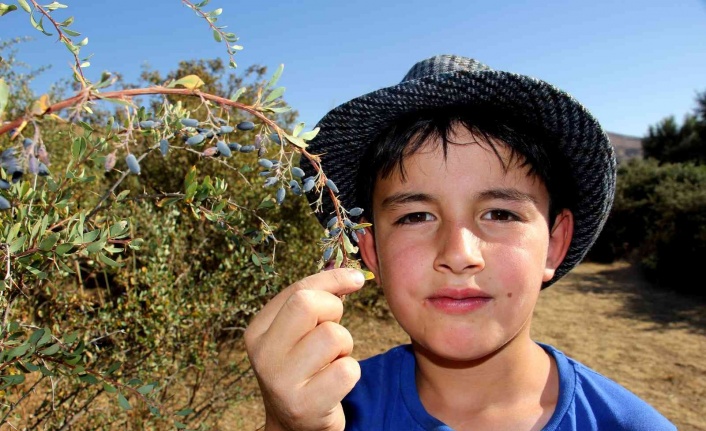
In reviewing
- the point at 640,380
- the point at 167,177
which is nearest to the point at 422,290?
the point at 167,177

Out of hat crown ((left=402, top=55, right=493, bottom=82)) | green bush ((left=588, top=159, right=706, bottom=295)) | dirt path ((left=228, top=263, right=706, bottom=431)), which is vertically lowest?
dirt path ((left=228, top=263, right=706, bottom=431))

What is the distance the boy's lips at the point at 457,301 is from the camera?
1.47m

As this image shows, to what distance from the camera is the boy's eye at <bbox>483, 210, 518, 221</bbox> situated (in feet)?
5.10

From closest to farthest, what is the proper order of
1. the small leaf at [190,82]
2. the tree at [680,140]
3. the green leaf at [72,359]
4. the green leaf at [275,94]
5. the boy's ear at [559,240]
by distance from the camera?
the small leaf at [190,82]
the green leaf at [275,94]
the green leaf at [72,359]
the boy's ear at [559,240]
the tree at [680,140]

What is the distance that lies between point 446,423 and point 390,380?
0.87ft

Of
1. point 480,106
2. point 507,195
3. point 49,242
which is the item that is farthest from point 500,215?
point 49,242

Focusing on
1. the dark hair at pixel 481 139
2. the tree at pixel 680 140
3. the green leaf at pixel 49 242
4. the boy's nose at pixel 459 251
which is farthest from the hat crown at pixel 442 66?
the tree at pixel 680 140

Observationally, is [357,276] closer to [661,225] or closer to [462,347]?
[462,347]

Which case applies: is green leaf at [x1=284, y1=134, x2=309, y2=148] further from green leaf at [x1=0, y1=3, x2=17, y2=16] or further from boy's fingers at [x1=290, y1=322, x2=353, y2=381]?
green leaf at [x1=0, y1=3, x2=17, y2=16]

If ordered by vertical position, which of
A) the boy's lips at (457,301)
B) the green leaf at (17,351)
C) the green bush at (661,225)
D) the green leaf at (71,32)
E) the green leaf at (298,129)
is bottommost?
the green bush at (661,225)

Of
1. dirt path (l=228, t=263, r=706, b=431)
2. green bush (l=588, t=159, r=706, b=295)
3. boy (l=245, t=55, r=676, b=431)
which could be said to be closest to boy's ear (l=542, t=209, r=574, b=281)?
boy (l=245, t=55, r=676, b=431)

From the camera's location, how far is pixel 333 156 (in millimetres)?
1827

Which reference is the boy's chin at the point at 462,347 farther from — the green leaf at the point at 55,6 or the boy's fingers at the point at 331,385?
the green leaf at the point at 55,6

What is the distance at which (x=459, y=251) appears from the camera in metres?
1.42
